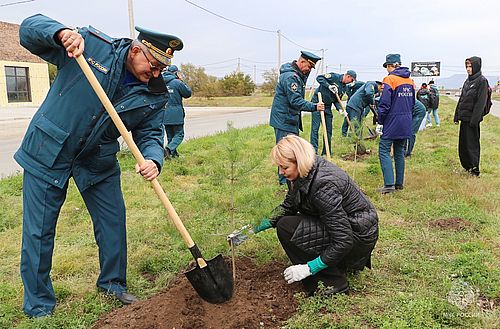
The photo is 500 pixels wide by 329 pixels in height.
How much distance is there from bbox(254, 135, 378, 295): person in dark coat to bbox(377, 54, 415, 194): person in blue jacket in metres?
3.01

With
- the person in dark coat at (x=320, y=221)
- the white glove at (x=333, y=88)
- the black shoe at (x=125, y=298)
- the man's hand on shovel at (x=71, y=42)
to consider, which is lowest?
the black shoe at (x=125, y=298)

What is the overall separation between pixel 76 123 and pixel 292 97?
12.4 feet

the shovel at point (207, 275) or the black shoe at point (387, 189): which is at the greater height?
the shovel at point (207, 275)

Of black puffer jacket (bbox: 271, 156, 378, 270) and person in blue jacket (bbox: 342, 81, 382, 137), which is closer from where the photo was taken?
black puffer jacket (bbox: 271, 156, 378, 270)

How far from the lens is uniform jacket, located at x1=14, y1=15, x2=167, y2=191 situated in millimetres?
2768

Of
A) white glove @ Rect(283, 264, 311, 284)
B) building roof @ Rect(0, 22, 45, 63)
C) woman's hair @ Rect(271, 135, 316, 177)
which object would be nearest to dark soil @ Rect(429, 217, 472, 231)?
white glove @ Rect(283, 264, 311, 284)

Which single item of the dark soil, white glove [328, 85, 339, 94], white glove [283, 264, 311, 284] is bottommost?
the dark soil

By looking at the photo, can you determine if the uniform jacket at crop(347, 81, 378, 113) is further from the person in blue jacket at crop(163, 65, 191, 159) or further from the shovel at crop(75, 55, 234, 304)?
the shovel at crop(75, 55, 234, 304)

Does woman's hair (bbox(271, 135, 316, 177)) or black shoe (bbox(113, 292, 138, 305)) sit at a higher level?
woman's hair (bbox(271, 135, 316, 177))

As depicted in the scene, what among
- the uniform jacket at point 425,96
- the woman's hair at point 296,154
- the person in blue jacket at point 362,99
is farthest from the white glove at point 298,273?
the uniform jacket at point 425,96

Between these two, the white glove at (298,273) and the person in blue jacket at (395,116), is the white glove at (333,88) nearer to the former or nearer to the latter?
the person in blue jacket at (395,116)

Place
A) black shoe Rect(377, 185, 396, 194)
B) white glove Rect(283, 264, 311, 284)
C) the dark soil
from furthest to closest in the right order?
black shoe Rect(377, 185, 396, 194) → the dark soil → white glove Rect(283, 264, 311, 284)

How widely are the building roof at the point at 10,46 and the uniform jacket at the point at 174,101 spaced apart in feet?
87.1

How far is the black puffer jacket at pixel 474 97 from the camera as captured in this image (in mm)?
6930
